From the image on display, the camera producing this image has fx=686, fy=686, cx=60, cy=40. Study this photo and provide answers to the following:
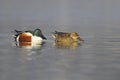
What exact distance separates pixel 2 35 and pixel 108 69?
1248 cm

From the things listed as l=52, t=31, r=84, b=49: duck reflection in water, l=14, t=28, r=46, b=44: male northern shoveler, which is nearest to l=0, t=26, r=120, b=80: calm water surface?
l=52, t=31, r=84, b=49: duck reflection in water

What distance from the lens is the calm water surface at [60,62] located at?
54.9 ft

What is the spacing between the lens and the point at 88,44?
82.1ft

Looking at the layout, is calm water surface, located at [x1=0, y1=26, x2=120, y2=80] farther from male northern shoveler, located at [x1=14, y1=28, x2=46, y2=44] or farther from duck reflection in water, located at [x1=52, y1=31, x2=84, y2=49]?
male northern shoveler, located at [x1=14, y1=28, x2=46, y2=44]

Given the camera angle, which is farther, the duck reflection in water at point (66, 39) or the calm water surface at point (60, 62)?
the duck reflection in water at point (66, 39)

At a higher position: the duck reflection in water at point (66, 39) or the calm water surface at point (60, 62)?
the duck reflection in water at point (66, 39)

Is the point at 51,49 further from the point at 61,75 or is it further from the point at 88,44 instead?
the point at 61,75

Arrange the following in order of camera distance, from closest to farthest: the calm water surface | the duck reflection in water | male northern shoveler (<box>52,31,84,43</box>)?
Result: the calm water surface → the duck reflection in water → male northern shoveler (<box>52,31,84,43</box>)

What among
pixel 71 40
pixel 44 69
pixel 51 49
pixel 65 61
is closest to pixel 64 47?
pixel 51 49

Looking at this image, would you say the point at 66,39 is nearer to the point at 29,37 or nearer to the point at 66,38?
the point at 66,38

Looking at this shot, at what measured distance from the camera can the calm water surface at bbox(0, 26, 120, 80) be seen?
16.7m

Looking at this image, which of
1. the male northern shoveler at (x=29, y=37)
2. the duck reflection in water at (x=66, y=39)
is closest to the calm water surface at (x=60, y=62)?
the duck reflection in water at (x=66, y=39)

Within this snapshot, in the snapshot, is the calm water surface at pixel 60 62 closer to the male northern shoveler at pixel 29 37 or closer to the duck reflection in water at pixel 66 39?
the duck reflection in water at pixel 66 39

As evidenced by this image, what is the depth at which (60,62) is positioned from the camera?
752 inches
